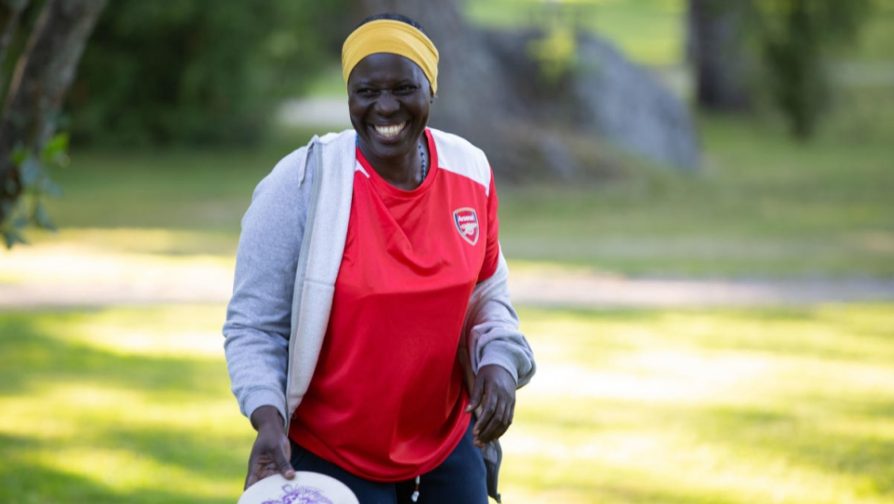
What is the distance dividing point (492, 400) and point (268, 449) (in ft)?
1.86

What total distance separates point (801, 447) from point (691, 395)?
1.31 metres

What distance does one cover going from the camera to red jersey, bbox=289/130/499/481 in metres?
3.11

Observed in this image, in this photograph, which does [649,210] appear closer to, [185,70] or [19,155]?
[185,70]

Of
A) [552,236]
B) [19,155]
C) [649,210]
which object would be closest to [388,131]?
[19,155]

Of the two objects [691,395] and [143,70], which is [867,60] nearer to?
[143,70]

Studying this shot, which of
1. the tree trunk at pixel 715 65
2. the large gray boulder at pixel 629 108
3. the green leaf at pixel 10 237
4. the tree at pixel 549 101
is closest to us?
the green leaf at pixel 10 237

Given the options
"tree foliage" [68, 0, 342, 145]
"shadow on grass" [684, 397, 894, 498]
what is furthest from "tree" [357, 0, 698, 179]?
"shadow on grass" [684, 397, 894, 498]

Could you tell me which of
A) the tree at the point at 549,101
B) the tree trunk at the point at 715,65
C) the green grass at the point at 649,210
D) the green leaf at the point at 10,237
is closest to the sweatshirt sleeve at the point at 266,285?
the green leaf at the point at 10,237

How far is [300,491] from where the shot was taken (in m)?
3.01

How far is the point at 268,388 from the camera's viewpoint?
309cm

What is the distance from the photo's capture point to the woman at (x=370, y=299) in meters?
3.09

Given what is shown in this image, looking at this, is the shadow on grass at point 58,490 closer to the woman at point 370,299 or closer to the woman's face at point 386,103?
the woman at point 370,299

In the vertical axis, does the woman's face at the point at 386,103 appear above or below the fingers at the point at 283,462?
above

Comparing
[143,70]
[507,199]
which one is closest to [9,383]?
[507,199]
